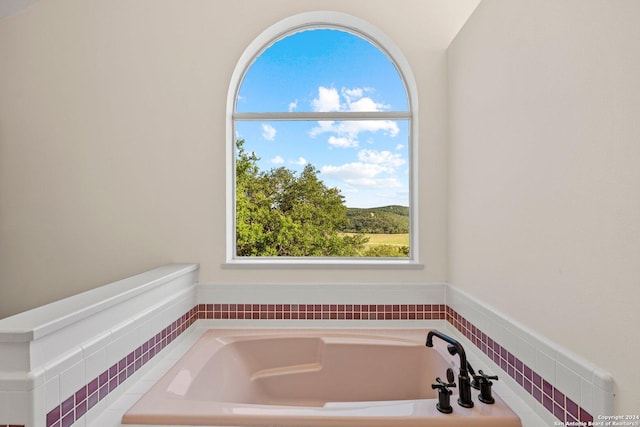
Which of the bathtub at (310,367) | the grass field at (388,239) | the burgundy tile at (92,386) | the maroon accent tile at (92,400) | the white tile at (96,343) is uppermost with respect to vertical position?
the grass field at (388,239)

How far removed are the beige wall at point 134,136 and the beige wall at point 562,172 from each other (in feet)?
1.57

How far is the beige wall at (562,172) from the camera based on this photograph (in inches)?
30.8

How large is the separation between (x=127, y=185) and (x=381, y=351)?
5.52 ft

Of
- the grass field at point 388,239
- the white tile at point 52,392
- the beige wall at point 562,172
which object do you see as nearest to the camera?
the beige wall at point 562,172

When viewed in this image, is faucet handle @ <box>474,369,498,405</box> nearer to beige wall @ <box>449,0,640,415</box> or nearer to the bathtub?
beige wall @ <box>449,0,640,415</box>

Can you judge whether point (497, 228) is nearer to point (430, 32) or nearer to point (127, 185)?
point (430, 32)

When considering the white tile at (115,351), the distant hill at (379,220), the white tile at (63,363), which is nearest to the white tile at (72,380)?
the white tile at (63,363)

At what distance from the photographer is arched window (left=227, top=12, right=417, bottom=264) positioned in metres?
2.20

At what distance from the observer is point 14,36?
6.66 ft

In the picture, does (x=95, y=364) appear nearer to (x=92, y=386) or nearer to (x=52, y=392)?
(x=92, y=386)

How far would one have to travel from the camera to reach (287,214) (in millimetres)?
2244

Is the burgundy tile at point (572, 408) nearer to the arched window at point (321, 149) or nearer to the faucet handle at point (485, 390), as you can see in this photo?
the faucet handle at point (485, 390)

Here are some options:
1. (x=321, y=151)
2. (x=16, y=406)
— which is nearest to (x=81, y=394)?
(x=16, y=406)

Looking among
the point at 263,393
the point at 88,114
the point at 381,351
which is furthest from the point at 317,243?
the point at 88,114
